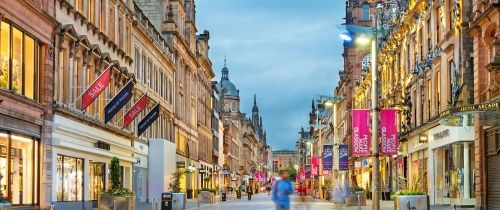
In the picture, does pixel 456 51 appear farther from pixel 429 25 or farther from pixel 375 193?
pixel 375 193

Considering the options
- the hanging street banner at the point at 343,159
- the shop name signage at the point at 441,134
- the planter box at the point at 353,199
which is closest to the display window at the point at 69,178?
the shop name signage at the point at 441,134

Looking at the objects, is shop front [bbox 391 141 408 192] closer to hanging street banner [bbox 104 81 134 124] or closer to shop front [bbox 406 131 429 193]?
shop front [bbox 406 131 429 193]

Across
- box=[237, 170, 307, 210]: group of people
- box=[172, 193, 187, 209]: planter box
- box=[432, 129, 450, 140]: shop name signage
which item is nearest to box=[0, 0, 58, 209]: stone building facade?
box=[237, 170, 307, 210]: group of people

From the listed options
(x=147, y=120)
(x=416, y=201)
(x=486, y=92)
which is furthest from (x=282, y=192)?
(x=147, y=120)

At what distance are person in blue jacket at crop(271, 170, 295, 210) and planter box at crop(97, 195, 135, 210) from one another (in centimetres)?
1173

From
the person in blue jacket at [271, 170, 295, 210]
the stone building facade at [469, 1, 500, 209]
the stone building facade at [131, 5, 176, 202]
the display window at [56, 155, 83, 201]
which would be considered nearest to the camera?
the person in blue jacket at [271, 170, 295, 210]

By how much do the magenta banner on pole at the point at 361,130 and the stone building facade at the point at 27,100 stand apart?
18.4 metres

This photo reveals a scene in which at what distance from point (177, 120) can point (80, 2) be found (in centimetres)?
3845

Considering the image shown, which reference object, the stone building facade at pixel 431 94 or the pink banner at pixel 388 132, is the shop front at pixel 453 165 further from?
the pink banner at pixel 388 132

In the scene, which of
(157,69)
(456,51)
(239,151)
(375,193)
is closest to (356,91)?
(157,69)

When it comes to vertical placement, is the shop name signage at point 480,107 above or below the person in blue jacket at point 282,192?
above

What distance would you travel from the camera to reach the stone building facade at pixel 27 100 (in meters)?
31.2

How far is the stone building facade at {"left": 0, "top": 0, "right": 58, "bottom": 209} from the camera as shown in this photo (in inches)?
1229

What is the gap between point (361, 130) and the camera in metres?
49.5
